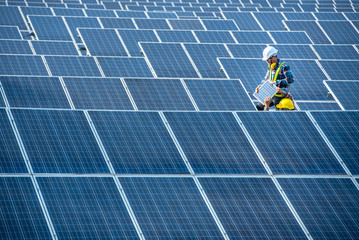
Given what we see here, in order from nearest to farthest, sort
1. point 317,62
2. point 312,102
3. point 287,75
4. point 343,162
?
point 343,162, point 287,75, point 312,102, point 317,62

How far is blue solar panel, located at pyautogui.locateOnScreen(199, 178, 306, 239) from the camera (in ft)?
46.5

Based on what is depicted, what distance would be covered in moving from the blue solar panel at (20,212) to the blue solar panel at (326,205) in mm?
5498

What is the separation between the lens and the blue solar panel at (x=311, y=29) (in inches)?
1572

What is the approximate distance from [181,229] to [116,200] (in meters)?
1.53

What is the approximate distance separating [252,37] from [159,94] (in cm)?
1605

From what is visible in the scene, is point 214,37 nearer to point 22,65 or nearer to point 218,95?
point 22,65

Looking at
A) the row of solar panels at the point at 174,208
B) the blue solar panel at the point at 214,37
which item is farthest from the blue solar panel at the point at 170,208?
the blue solar panel at the point at 214,37

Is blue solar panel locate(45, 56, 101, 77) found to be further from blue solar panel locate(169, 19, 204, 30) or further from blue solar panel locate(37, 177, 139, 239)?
blue solar panel locate(37, 177, 139, 239)

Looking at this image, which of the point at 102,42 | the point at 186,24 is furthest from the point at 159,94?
the point at 186,24

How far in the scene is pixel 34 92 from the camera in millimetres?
20078

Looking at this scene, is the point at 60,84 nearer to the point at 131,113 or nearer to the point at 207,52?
the point at 131,113

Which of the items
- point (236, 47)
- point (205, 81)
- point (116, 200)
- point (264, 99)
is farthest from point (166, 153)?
point (236, 47)

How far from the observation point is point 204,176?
15469mm

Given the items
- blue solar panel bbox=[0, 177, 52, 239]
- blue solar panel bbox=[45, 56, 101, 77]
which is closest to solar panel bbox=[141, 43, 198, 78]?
blue solar panel bbox=[45, 56, 101, 77]
